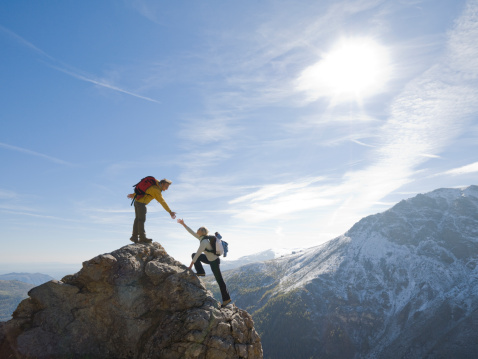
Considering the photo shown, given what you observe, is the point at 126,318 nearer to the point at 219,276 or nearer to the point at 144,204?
the point at 219,276

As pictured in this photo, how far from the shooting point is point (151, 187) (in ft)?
46.5

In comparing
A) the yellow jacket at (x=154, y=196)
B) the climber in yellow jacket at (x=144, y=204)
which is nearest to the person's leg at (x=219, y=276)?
the climber in yellow jacket at (x=144, y=204)

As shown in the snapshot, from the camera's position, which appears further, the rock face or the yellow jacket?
the yellow jacket

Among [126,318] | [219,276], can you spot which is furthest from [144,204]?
[219,276]

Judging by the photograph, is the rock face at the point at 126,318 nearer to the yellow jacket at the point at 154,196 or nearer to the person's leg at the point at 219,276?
the person's leg at the point at 219,276

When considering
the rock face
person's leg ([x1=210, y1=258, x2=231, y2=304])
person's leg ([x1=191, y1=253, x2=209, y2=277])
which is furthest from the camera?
person's leg ([x1=191, y1=253, x2=209, y2=277])

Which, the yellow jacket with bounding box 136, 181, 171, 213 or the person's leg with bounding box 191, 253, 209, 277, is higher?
the yellow jacket with bounding box 136, 181, 171, 213

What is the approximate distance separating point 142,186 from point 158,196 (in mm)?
1004

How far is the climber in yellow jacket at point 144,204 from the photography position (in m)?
14.2

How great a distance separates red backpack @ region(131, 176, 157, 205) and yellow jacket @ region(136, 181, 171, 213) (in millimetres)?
164

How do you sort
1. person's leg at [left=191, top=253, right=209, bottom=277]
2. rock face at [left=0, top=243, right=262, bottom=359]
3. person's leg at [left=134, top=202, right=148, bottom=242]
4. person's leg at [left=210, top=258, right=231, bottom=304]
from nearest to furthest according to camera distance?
rock face at [left=0, top=243, right=262, bottom=359] < person's leg at [left=210, top=258, right=231, bottom=304] < person's leg at [left=191, top=253, right=209, bottom=277] < person's leg at [left=134, top=202, right=148, bottom=242]

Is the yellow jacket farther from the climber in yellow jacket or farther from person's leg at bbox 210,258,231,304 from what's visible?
person's leg at bbox 210,258,231,304

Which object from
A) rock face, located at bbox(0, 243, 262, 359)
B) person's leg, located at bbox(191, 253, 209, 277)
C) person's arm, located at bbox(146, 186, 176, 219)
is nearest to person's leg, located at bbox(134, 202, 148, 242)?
person's arm, located at bbox(146, 186, 176, 219)

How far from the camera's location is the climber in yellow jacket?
46.6ft
